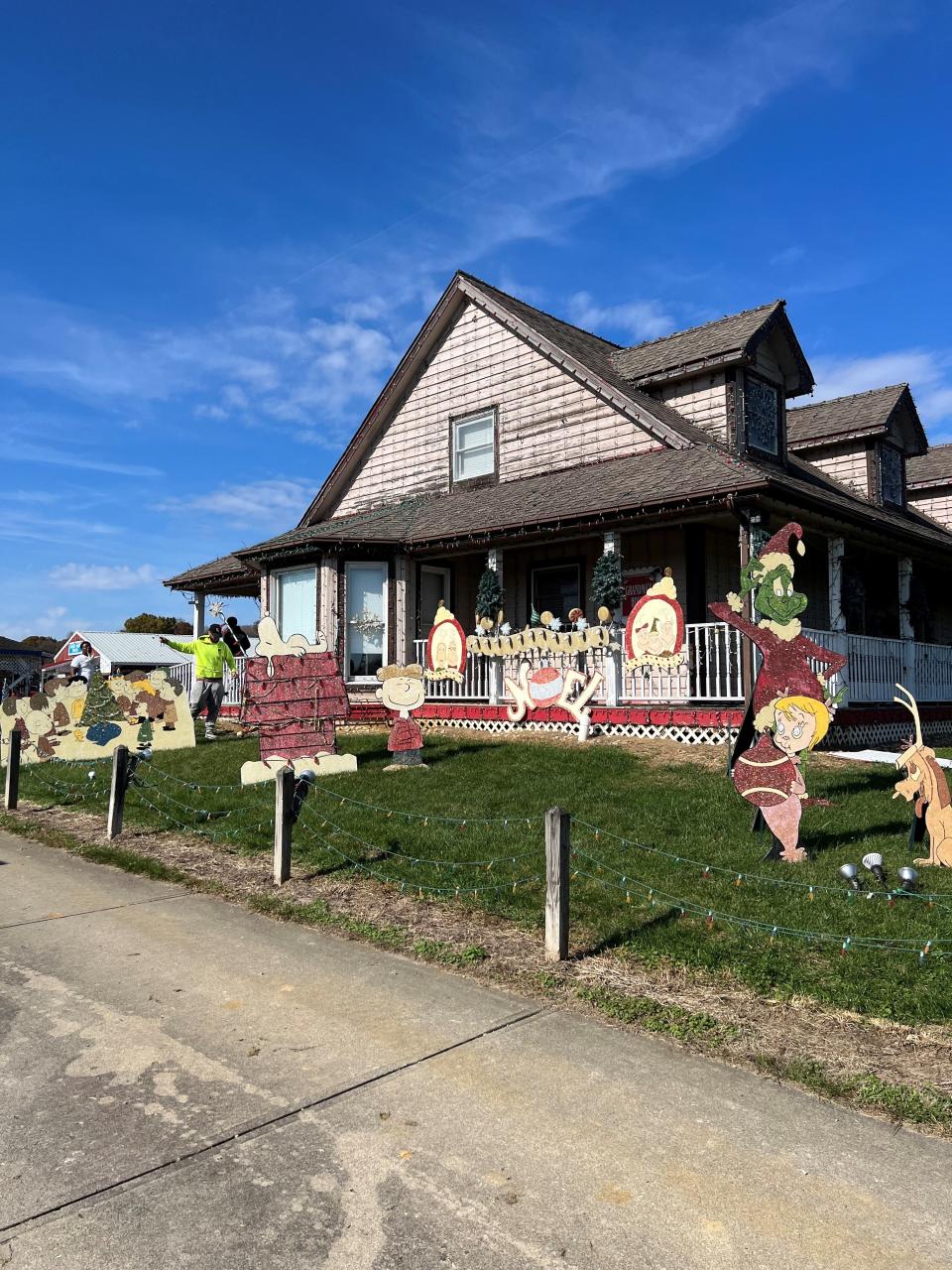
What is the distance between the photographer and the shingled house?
14.6 meters

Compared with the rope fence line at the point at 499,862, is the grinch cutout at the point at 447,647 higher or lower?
higher

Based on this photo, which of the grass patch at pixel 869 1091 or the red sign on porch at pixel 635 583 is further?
the red sign on porch at pixel 635 583

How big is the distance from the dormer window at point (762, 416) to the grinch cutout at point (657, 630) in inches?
206

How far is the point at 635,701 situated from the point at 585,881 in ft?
24.4

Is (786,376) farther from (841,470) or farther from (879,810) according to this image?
(879,810)

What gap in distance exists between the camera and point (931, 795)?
23.6ft

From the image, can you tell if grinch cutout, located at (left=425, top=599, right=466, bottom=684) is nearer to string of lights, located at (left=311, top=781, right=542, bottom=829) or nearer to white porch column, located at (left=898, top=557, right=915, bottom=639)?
string of lights, located at (left=311, top=781, right=542, bottom=829)

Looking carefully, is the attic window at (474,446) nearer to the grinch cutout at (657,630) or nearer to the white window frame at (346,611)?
the white window frame at (346,611)

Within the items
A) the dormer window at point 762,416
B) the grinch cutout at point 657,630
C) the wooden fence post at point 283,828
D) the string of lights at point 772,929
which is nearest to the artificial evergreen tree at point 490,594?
the grinch cutout at point 657,630

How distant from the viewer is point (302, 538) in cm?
1767

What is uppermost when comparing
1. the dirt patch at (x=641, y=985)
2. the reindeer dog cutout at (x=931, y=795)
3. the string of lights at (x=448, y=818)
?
the reindeer dog cutout at (x=931, y=795)

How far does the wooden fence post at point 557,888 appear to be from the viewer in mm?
5602

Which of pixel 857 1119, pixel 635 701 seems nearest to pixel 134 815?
pixel 635 701

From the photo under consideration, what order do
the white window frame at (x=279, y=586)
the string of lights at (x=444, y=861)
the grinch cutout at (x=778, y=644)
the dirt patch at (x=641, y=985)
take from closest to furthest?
the dirt patch at (x=641, y=985) → the string of lights at (x=444, y=861) → the grinch cutout at (x=778, y=644) → the white window frame at (x=279, y=586)
